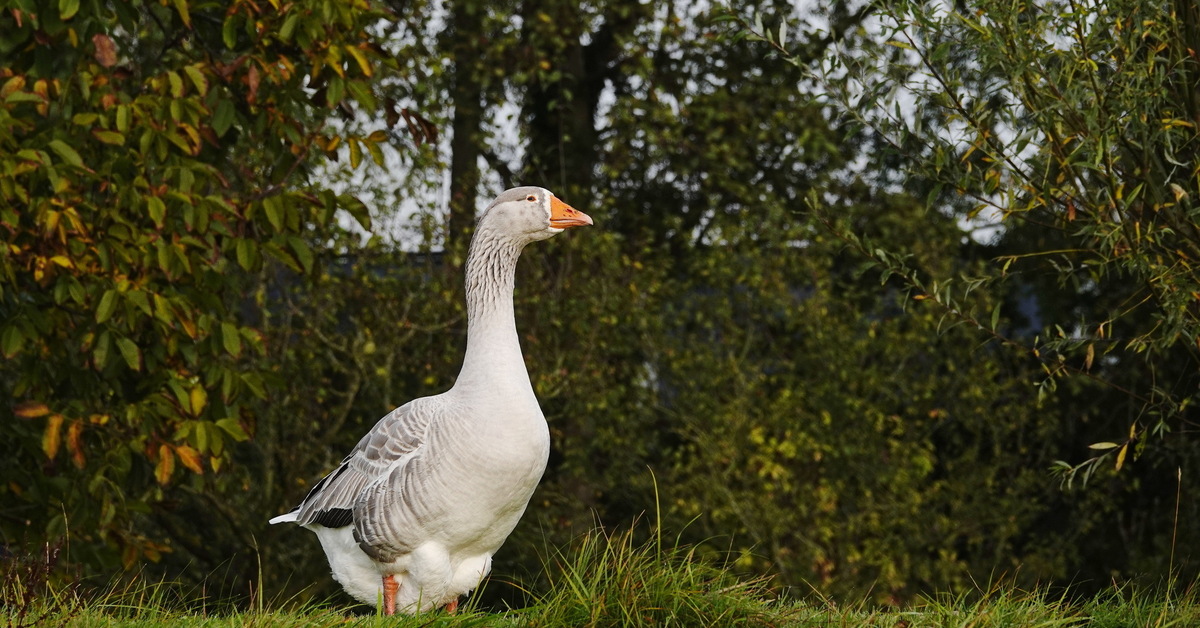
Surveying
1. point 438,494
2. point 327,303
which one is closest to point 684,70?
point 327,303

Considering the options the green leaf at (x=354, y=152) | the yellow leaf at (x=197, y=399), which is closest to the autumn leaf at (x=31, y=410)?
the yellow leaf at (x=197, y=399)

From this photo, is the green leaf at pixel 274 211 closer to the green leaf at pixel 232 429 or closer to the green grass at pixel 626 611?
the green leaf at pixel 232 429

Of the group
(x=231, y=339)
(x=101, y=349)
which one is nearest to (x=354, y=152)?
(x=231, y=339)

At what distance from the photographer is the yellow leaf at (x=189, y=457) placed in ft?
20.7

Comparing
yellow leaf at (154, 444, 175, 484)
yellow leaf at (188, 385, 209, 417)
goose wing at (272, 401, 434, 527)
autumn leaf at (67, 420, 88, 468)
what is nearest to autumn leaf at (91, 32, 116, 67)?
yellow leaf at (188, 385, 209, 417)

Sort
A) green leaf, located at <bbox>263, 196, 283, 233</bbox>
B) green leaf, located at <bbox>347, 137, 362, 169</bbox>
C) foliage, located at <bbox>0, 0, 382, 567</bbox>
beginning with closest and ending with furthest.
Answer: foliage, located at <bbox>0, 0, 382, 567</bbox> → green leaf, located at <bbox>263, 196, 283, 233</bbox> → green leaf, located at <bbox>347, 137, 362, 169</bbox>

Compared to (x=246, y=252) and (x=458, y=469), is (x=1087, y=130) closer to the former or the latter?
(x=458, y=469)

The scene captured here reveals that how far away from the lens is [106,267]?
21.0ft

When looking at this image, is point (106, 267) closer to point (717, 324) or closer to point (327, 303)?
point (327, 303)

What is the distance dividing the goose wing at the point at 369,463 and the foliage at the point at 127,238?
2.00ft

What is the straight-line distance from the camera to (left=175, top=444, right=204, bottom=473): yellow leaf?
6.30 metres

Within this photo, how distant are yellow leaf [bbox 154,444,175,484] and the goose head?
1.87 meters

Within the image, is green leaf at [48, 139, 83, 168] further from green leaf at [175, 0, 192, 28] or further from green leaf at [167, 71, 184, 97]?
green leaf at [175, 0, 192, 28]

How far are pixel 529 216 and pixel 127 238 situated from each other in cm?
206
